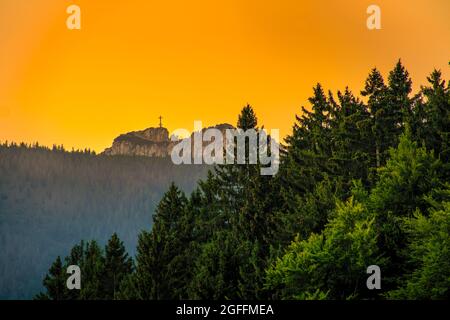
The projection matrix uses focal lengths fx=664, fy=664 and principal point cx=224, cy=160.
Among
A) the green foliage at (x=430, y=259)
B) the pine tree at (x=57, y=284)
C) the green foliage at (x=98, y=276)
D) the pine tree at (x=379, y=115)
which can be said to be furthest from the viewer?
the pine tree at (x=57, y=284)

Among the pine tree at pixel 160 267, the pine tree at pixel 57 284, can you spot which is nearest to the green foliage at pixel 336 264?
the pine tree at pixel 160 267

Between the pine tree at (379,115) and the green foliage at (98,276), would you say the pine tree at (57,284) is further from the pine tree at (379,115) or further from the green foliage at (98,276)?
the pine tree at (379,115)

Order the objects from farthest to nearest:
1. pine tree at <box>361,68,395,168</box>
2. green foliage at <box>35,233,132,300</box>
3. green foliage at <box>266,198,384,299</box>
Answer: green foliage at <box>35,233,132,300</box> < pine tree at <box>361,68,395,168</box> < green foliage at <box>266,198,384,299</box>

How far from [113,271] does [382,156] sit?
41255mm

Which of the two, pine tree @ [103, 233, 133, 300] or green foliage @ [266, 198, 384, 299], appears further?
pine tree @ [103, 233, 133, 300]

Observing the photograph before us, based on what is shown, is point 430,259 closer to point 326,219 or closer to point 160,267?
point 326,219

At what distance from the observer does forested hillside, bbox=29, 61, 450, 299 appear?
35.8m

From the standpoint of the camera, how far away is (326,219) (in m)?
46.9

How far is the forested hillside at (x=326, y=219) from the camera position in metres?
35.8

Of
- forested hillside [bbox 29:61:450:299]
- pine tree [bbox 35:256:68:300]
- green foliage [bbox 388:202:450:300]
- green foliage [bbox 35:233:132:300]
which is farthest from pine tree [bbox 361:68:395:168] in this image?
Answer: pine tree [bbox 35:256:68:300]

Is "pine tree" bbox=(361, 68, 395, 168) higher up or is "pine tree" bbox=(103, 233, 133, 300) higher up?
"pine tree" bbox=(361, 68, 395, 168)

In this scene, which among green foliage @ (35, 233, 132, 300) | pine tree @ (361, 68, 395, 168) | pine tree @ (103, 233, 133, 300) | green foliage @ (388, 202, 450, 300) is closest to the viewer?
green foliage @ (388, 202, 450, 300)

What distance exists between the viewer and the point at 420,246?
34.7 m

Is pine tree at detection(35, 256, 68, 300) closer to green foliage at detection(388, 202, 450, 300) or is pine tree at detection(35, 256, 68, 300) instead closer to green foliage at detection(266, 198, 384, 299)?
green foliage at detection(266, 198, 384, 299)
